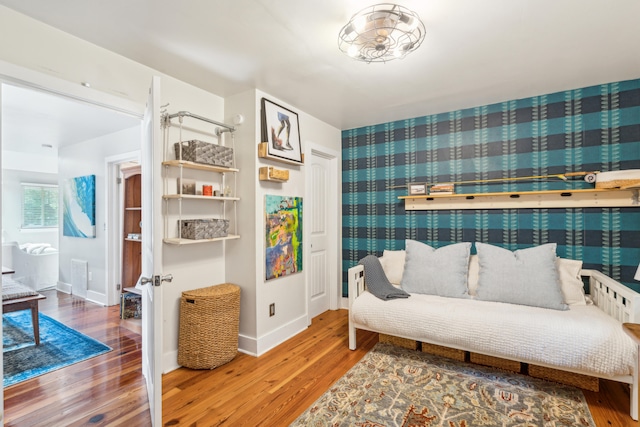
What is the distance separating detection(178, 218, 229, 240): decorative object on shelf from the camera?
242 centimetres

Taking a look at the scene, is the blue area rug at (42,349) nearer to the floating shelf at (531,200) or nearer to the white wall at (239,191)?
the white wall at (239,191)

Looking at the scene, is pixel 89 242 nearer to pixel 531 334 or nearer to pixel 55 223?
pixel 55 223

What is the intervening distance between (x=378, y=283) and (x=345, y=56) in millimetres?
1936

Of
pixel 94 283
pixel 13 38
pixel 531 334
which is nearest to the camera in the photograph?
pixel 13 38

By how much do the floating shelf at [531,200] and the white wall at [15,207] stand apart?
6561mm

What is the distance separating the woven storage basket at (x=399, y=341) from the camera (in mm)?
2856

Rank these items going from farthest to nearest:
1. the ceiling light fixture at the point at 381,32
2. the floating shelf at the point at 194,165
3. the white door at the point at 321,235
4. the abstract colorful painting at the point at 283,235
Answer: the white door at the point at 321,235 < the abstract colorful painting at the point at 283,235 < the floating shelf at the point at 194,165 < the ceiling light fixture at the point at 381,32

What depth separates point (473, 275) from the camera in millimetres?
2988

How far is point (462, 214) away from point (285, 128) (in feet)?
6.53

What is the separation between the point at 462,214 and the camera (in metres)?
3.33

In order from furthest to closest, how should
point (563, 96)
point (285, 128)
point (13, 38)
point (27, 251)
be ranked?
point (27, 251)
point (285, 128)
point (563, 96)
point (13, 38)

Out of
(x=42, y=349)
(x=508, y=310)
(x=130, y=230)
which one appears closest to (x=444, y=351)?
(x=508, y=310)

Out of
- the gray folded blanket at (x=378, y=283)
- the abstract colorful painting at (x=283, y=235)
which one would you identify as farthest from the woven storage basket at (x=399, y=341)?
the abstract colorful painting at (x=283, y=235)

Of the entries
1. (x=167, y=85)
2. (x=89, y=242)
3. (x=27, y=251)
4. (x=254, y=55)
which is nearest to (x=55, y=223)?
(x=27, y=251)
